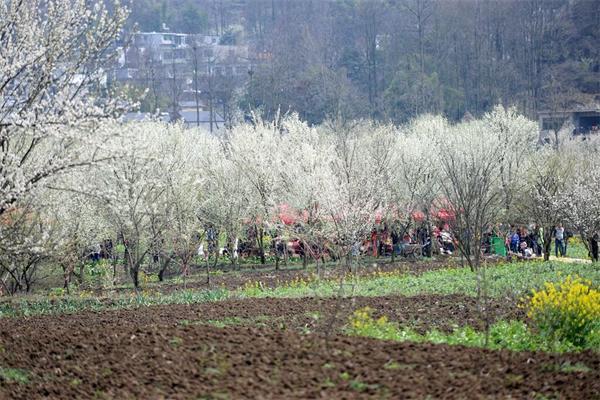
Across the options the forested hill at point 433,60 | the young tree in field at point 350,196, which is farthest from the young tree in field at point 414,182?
the forested hill at point 433,60

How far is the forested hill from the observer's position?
267 ft

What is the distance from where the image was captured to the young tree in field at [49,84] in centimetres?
1344

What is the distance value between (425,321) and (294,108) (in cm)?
6787

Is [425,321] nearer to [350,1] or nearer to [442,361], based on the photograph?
[442,361]

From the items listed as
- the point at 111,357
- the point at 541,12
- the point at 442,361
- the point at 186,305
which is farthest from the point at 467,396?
the point at 541,12

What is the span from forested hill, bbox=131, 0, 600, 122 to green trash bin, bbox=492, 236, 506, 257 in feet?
132

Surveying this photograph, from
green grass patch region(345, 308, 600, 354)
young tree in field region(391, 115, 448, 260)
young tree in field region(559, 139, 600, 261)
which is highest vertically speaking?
young tree in field region(391, 115, 448, 260)

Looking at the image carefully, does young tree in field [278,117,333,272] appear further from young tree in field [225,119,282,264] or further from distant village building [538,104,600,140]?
distant village building [538,104,600,140]

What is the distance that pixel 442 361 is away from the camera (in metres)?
9.74

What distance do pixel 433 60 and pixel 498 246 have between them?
5433 cm

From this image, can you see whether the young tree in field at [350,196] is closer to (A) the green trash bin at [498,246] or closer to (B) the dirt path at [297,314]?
(A) the green trash bin at [498,246]

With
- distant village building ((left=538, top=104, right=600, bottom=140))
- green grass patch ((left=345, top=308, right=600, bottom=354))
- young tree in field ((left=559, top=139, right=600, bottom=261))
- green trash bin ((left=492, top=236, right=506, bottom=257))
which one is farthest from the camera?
distant village building ((left=538, top=104, right=600, bottom=140))

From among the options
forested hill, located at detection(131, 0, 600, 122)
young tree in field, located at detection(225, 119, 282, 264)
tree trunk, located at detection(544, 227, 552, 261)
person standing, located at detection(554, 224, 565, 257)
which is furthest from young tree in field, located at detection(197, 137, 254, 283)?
forested hill, located at detection(131, 0, 600, 122)

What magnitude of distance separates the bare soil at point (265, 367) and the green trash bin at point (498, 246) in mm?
23062
